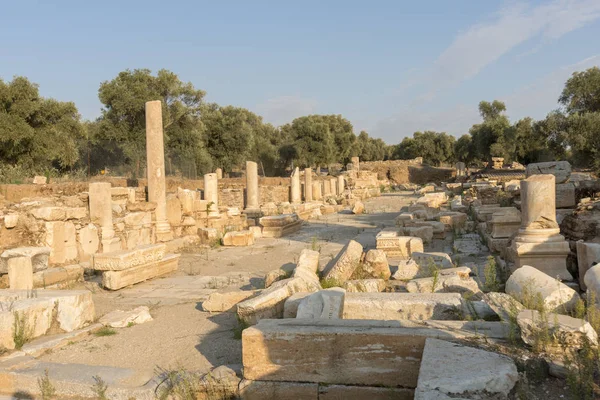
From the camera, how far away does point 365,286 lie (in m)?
6.02

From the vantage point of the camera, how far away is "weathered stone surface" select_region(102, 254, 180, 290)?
24.3 feet

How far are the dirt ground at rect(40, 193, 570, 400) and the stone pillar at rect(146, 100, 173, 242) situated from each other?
100 cm

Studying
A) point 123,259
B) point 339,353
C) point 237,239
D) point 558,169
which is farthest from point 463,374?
point 558,169

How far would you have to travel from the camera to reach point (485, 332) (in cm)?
352

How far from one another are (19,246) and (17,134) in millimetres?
12638

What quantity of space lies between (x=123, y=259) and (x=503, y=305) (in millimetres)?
5714

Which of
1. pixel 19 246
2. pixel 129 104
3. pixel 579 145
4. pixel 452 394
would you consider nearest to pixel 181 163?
pixel 129 104

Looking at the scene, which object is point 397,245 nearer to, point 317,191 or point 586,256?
point 586,256

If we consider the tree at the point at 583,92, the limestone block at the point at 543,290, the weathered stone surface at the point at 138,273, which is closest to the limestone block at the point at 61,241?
the weathered stone surface at the point at 138,273

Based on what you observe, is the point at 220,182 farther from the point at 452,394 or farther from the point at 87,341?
the point at 452,394

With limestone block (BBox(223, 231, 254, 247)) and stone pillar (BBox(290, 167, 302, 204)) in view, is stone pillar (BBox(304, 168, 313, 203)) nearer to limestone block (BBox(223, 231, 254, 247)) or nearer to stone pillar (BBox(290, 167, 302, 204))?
stone pillar (BBox(290, 167, 302, 204))

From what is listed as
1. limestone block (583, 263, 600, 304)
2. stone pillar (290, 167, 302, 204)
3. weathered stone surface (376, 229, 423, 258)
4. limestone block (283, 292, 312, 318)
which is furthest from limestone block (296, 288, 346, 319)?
stone pillar (290, 167, 302, 204)

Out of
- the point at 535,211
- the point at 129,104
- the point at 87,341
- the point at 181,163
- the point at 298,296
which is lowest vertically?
the point at 87,341

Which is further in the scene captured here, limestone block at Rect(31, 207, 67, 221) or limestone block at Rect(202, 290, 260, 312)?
limestone block at Rect(31, 207, 67, 221)
